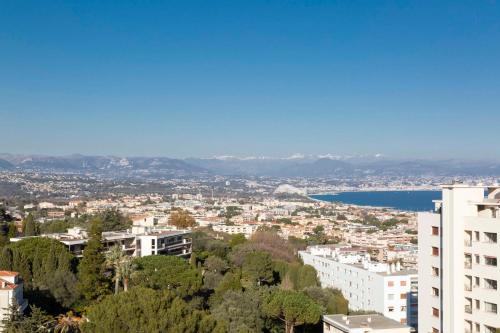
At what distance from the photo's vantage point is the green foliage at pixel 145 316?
21.3 meters

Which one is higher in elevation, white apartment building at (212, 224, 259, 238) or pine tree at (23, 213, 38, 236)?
pine tree at (23, 213, 38, 236)

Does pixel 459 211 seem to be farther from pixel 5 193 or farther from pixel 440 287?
pixel 5 193

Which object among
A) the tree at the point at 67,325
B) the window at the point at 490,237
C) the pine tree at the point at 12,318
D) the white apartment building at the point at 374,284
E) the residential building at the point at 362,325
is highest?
the window at the point at 490,237

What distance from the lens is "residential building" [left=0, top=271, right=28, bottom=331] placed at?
25094 millimetres

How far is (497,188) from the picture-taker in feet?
73.2

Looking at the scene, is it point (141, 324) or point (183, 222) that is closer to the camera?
point (141, 324)

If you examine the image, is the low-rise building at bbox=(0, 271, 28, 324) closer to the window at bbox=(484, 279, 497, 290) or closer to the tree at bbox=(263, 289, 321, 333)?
the tree at bbox=(263, 289, 321, 333)

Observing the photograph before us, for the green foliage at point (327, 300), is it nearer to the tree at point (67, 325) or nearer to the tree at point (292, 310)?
the tree at point (292, 310)

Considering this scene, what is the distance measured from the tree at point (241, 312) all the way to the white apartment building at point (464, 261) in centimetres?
965

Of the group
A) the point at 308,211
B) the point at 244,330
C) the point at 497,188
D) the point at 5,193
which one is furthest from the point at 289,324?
the point at 5,193

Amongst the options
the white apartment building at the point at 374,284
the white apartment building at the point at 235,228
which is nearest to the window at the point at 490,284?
the white apartment building at the point at 374,284

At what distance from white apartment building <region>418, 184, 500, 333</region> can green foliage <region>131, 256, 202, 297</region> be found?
1520 centimetres

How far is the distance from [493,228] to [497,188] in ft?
7.86

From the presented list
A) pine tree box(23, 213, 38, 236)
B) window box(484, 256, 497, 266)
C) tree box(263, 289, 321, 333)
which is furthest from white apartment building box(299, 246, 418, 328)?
pine tree box(23, 213, 38, 236)
